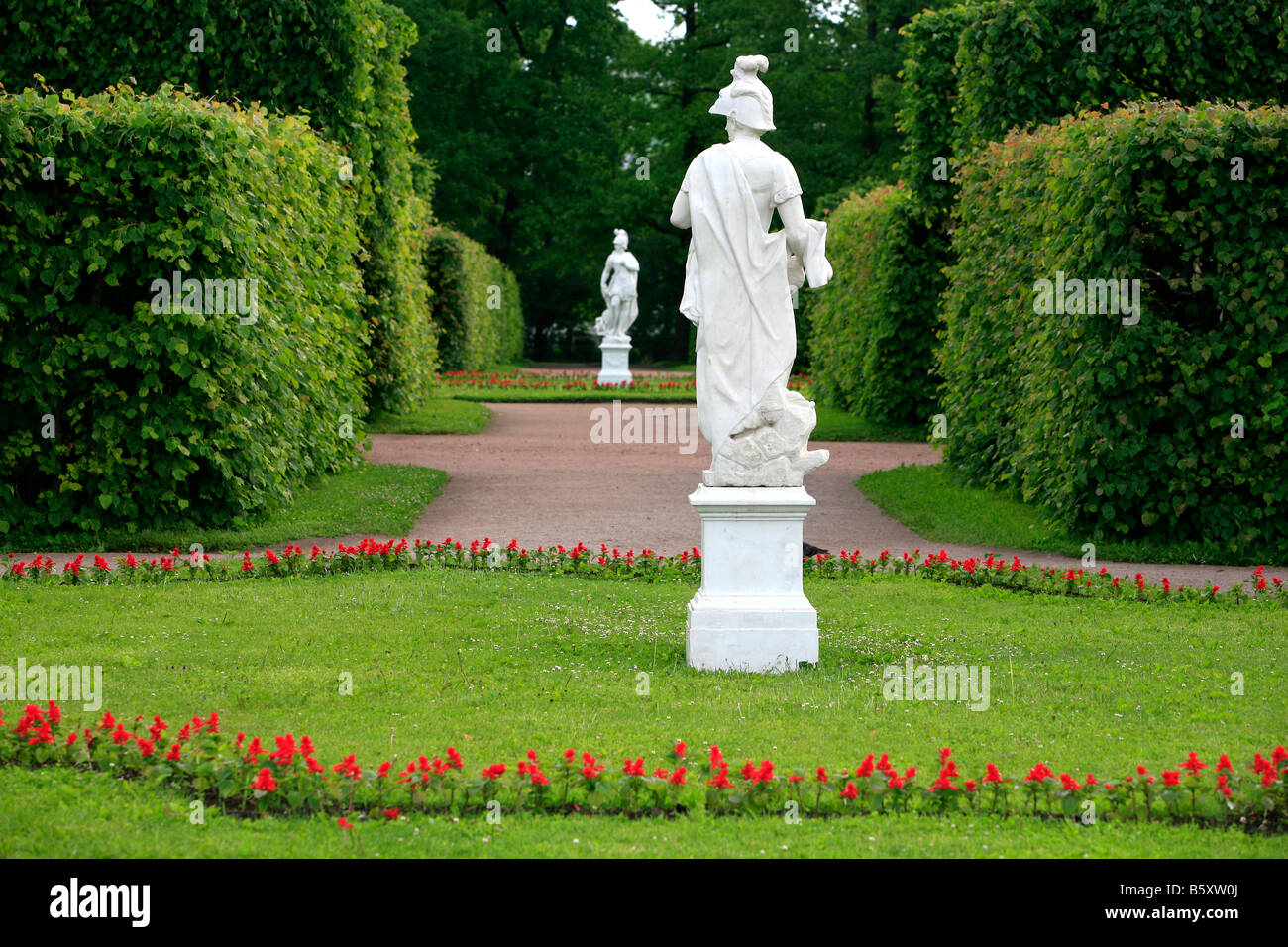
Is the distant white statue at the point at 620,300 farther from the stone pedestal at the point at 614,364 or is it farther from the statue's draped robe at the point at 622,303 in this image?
the stone pedestal at the point at 614,364

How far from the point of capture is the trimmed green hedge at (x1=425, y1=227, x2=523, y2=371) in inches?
1200

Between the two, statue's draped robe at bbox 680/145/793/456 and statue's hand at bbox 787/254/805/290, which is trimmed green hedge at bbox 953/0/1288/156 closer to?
statue's hand at bbox 787/254/805/290

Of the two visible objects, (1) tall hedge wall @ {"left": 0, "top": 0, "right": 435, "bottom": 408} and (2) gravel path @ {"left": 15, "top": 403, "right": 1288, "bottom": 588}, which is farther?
(1) tall hedge wall @ {"left": 0, "top": 0, "right": 435, "bottom": 408}

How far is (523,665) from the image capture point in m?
7.11

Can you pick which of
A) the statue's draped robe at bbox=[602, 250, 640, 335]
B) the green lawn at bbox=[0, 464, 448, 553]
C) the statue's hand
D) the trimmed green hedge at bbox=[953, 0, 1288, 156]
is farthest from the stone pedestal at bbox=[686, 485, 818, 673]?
the statue's draped robe at bbox=[602, 250, 640, 335]

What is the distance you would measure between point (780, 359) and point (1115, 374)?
4.21 metres

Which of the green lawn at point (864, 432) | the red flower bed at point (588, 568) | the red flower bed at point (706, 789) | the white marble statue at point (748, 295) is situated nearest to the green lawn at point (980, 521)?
the red flower bed at point (588, 568)

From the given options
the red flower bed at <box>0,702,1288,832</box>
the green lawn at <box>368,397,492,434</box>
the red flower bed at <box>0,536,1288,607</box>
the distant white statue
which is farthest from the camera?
the distant white statue

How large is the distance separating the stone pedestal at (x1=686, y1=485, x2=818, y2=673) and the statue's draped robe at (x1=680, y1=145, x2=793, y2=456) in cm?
40

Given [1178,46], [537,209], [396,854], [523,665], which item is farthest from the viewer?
[537,209]

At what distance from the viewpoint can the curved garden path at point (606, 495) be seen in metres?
11.6

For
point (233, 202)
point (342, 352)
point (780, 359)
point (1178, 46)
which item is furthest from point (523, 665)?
point (1178, 46)

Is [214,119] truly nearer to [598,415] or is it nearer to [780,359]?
[780,359]

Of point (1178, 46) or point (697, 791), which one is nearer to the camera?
point (697, 791)
